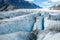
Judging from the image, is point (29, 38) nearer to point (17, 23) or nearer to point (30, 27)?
point (17, 23)

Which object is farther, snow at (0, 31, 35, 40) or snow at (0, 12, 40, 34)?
→ snow at (0, 12, 40, 34)

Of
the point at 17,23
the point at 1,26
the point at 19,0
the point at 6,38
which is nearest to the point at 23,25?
the point at 17,23

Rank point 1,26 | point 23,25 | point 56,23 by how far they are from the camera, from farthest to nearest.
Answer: point 23,25, point 56,23, point 1,26

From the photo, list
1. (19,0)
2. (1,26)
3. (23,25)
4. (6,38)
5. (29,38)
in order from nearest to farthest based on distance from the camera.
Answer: (6,38)
(29,38)
(1,26)
(23,25)
(19,0)

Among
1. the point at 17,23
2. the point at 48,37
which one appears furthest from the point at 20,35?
the point at 17,23

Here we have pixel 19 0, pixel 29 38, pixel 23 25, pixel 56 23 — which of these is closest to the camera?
pixel 29 38

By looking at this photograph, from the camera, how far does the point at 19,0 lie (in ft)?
26.4

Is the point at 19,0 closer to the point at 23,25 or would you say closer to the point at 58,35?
the point at 23,25

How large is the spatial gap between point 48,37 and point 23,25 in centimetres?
72

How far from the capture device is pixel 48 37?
125cm

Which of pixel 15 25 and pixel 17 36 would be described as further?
pixel 15 25

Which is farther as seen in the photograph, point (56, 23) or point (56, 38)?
point (56, 23)

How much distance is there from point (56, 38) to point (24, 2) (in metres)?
7.12

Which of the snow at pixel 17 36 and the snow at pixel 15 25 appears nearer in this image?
the snow at pixel 17 36
